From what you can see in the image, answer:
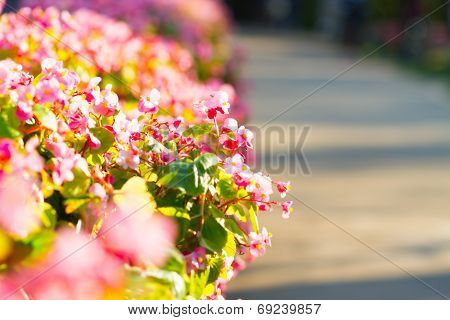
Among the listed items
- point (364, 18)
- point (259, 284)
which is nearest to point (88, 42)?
point (259, 284)

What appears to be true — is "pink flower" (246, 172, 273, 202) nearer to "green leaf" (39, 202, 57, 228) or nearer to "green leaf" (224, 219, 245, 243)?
"green leaf" (224, 219, 245, 243)

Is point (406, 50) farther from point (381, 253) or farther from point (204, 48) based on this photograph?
point (381, 253)

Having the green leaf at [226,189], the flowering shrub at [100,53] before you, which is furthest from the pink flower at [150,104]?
the flowering shrub at [100,53]

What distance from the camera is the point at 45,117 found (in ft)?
7.43

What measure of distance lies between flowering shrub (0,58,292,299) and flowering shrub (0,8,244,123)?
1019 millimetres

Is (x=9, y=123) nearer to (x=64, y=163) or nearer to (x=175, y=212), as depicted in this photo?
(x=64, y=163)

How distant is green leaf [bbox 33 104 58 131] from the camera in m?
2.26

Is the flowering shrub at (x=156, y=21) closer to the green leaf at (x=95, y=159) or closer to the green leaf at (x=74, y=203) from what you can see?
the green leaf at (x=95, y=159)

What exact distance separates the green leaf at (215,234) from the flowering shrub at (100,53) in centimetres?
129

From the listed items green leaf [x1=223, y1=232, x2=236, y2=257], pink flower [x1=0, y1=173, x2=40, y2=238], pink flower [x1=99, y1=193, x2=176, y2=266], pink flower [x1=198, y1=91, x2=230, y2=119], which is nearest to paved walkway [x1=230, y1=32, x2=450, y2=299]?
pink flower [x1=198, y1=91, x2=230, y2=119]

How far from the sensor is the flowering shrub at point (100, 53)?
4.00 meters

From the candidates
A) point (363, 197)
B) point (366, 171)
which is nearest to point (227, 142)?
point (363, 197)

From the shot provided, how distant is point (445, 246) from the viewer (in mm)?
6305
